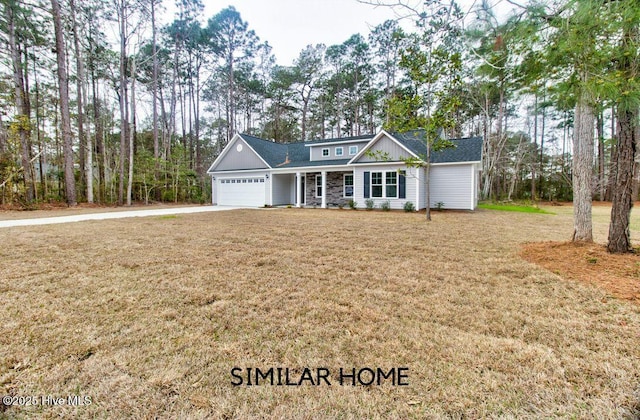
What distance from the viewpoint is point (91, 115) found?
19.4m

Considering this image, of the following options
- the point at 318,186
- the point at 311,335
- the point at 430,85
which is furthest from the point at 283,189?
the point at 311,335

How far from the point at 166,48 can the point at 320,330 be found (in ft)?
81.8

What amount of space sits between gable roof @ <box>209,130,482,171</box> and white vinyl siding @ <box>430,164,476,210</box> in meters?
0.43

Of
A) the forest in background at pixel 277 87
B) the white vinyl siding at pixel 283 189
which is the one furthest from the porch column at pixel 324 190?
the forest in background at pixel 277 87

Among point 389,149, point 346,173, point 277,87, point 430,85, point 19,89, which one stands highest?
point 277,87

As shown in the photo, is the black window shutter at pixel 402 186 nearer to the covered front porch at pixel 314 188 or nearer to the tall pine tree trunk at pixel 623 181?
the covered front porch at pixel 314 188

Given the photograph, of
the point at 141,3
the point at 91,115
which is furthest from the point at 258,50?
the point at 91,115

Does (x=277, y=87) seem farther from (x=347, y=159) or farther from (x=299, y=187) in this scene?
(x=299, y=187)

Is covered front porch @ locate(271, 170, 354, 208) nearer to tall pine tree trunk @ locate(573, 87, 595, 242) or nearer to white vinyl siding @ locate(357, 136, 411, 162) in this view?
white vinyl siding @ locate(357, 136, 411, 162)

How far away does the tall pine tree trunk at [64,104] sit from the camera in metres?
13.1

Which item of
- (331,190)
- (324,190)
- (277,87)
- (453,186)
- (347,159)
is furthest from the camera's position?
(277,87)

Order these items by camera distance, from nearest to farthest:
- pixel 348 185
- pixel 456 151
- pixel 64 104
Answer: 1. pixel 456 151
2. pixel 64 104
3. pixel 348 185

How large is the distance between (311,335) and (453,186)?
1252 centimetres

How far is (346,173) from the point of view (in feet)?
50.5
